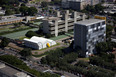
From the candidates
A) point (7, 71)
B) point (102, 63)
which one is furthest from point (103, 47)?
point (7, 71)

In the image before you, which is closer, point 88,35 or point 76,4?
point 88,35

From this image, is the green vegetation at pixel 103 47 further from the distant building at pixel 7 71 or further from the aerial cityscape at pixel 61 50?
A: the distant building at pixel 7 71

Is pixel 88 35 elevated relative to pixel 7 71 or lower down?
elevated

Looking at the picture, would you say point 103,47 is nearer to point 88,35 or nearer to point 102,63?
point 88,35

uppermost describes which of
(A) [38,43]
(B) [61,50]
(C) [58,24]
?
(C) [58,24]

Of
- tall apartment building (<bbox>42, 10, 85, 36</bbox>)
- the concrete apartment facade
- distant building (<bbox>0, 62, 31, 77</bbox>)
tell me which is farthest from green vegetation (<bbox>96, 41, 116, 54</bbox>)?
the concrete apartment facade

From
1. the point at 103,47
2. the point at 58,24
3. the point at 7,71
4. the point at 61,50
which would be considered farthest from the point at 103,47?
the point at 7,71

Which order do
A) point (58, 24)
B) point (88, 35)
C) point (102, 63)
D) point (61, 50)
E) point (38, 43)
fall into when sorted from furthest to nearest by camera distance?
point (58, 24)
point (38, 43)
point (61, 50)
point (88, 35)
point (102, 63)

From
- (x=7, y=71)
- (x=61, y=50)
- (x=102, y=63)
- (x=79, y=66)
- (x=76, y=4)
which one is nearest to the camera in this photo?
(x=7, y=71)
